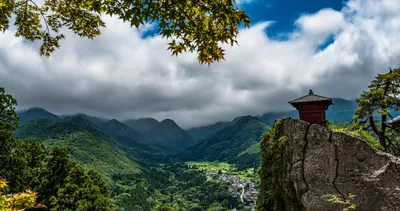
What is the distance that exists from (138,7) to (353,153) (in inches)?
480

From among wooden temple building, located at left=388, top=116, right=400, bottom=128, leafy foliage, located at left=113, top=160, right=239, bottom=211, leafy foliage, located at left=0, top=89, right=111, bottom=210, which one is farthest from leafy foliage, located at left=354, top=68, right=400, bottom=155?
leafy foliage, located at left=113, top=160, right=239, bottom=211

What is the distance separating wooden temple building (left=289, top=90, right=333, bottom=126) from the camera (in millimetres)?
14203

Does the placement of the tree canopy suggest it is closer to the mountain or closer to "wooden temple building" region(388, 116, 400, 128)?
"wooden temple building" region(388, 116, 400, 128)

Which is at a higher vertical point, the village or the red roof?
the red roof

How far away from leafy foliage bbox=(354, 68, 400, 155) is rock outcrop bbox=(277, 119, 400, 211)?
19.6ft

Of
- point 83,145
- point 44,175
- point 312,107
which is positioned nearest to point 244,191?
point 83,145

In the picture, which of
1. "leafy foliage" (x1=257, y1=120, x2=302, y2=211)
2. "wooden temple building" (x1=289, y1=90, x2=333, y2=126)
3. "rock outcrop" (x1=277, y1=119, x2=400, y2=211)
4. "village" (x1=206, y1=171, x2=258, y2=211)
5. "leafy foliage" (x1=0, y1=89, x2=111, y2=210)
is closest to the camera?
"rock outcrop" (x1=277, y1=119, x2=400, y2=211)

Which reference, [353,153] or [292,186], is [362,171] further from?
[292,186]

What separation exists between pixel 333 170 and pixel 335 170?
0.09m

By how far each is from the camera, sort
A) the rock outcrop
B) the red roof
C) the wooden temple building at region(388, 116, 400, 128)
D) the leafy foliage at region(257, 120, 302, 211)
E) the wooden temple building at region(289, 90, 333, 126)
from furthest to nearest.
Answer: the wooden temple building at region(388, 116, 400, 128), the leafy foliage at region(257, 120, 302, 211), the wooden temple building at region(289, 90, 333, 126), the red roof, the rock outcrop

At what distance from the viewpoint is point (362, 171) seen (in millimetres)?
11312

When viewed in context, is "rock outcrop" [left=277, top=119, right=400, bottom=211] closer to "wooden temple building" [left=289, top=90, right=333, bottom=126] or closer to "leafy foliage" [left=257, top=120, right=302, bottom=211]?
"leafy foliage" [left=257, top=120, right=302, bottom=211]

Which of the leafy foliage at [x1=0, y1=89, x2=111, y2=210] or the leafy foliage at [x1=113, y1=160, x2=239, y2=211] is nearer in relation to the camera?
the leafy foliage at [x1=0, y1=89, x2=111, y2=210]

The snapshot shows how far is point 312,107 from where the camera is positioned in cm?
1434
